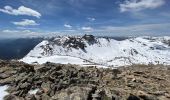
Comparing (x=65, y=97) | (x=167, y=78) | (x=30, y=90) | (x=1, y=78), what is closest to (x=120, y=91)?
(x=65, y=97)

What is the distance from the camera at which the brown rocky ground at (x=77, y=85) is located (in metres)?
26.6

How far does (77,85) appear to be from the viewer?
29531 mm

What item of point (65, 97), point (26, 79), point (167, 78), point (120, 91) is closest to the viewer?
point (65, 97)

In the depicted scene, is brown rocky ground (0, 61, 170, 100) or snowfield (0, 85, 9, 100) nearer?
brown rocky ground (0, 61, 170, 100)

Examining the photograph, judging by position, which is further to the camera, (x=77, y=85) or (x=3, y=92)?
(x=77, y=85)

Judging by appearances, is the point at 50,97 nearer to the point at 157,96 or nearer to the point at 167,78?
the point at 157,96

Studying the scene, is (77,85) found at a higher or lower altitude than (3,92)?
higher

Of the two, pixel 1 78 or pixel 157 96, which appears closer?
pixel 157 96

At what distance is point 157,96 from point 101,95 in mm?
8042

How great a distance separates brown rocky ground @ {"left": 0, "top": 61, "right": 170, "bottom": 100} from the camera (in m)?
26.6

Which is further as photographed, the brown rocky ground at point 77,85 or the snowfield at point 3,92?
the snowfield at point 3,92

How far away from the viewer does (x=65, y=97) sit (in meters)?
25.8

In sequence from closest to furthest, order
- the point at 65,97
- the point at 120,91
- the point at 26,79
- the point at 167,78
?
the point at 65,97 < the point at 120,91 < the point at 26,79 < the point at 167,78

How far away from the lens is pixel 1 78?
112ft
